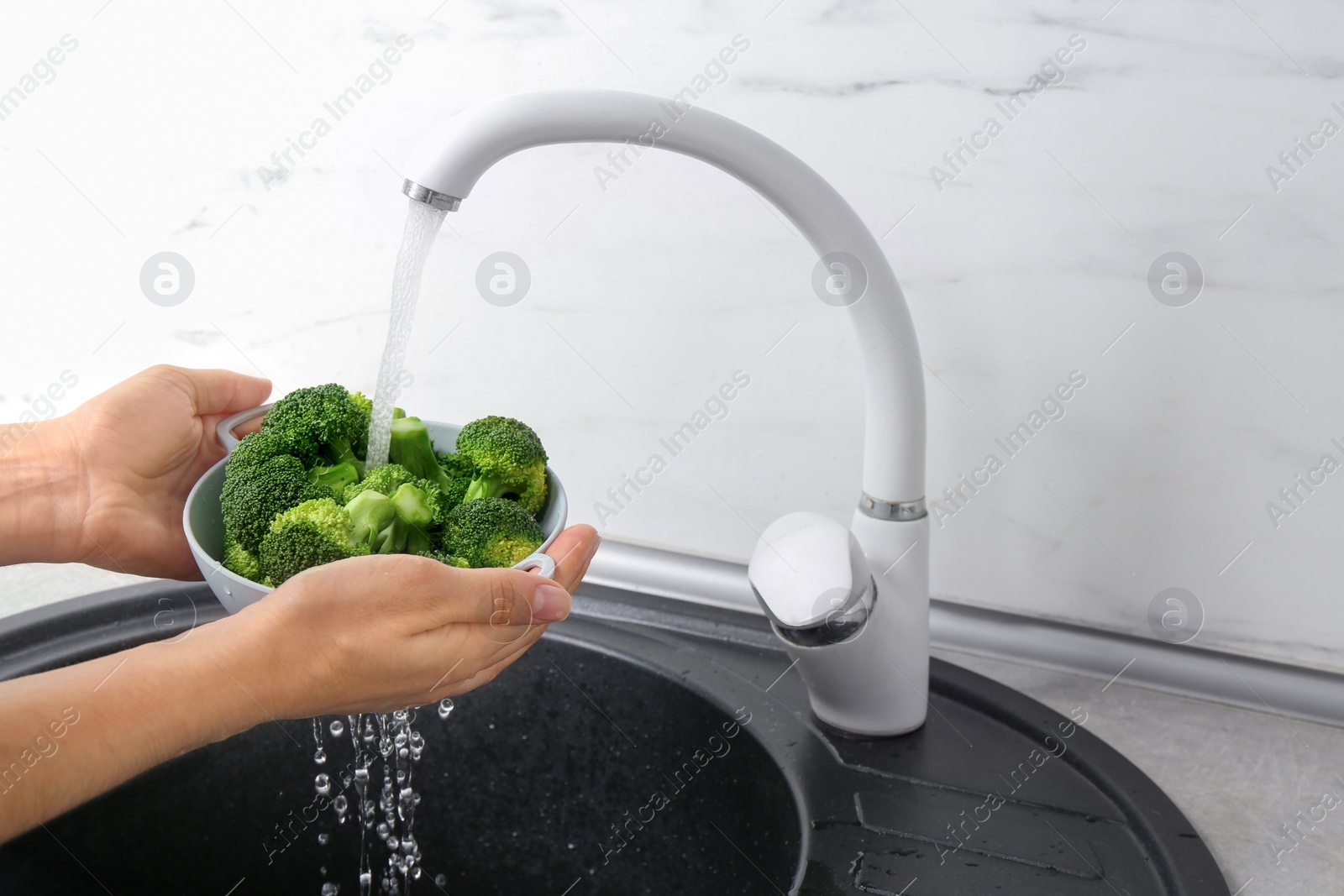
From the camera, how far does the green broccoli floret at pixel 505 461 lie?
0.79 meters

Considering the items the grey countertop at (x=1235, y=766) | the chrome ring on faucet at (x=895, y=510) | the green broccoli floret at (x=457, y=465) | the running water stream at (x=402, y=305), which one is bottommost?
the grey countertop at (x=1235, y=766)

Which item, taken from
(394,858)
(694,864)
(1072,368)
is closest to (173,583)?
(394,858)

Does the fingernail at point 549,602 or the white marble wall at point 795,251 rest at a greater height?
the white marble wall at point 795,251

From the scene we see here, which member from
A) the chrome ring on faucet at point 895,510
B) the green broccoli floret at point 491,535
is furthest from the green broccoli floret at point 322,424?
the chrome ring on faucet at point 895,510

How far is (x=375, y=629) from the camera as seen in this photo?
2.15 ft

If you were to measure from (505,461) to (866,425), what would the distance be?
281 mm

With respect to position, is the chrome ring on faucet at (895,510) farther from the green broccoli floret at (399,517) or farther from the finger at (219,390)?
the finger at (219,390)

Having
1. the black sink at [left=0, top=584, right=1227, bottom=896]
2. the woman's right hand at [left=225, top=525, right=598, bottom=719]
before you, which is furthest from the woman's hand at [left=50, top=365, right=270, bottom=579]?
the woman's right hand at [left=225, top=525, right=598, bottom=719]

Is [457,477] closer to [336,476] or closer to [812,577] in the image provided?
[336,476]

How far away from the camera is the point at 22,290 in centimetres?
122

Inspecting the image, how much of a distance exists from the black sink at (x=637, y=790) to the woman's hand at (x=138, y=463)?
124mm

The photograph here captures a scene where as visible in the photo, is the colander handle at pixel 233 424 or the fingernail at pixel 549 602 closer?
the fingernail at pixel 549 602

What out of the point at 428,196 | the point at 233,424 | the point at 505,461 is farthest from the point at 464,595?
the point at 233,424

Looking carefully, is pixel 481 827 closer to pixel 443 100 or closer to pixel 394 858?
pixel 394 858
